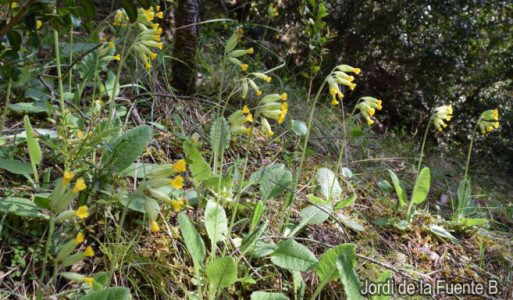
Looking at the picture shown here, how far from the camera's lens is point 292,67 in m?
5.11

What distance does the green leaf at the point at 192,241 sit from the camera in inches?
62.8

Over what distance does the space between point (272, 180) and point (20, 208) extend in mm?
1010

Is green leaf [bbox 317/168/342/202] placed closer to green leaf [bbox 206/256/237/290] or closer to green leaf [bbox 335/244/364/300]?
green leaf [bbox 335/244/364/300]

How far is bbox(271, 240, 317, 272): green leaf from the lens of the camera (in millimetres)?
1666

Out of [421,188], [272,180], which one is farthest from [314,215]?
[421,188]

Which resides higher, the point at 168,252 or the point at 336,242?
the point at 168,252

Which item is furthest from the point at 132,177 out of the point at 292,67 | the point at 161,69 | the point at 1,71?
the point at 292,67

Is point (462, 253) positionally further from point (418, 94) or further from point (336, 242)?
point (418, 94)

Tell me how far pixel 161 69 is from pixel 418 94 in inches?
138

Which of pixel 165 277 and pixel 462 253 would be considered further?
pixel 462 253

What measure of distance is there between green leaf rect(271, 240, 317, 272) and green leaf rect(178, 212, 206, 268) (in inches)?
10.6

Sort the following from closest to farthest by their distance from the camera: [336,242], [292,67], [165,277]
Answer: [165,277] < [336,242] < [292,67]

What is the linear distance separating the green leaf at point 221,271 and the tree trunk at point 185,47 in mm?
1507

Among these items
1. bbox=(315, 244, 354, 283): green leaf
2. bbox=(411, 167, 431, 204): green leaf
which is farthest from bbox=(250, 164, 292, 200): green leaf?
bbox=(411, 167, 431, 204): green leaf
